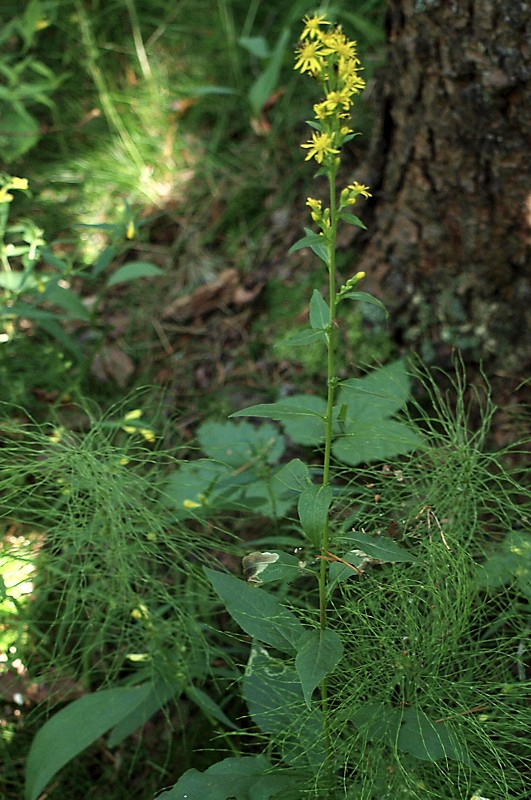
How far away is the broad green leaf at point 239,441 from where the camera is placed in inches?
82.7

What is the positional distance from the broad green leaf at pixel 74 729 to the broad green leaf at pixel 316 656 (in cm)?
51

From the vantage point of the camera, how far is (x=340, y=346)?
8.28ft

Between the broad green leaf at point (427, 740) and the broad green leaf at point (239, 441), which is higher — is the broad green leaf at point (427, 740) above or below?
above

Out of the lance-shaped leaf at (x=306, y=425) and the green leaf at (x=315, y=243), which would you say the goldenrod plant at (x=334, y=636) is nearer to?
the green leaf at (x=315, y=243)

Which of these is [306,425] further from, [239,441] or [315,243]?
[315,243]

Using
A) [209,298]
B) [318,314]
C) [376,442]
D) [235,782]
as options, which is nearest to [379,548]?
[318,314]

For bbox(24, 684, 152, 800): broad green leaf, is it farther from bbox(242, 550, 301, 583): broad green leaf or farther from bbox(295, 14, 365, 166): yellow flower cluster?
bbox(295, 14, 365, 166): yellow flower cluster

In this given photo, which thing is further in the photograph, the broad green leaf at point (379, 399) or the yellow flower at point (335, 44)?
the broad green leaf at point (379, 399)

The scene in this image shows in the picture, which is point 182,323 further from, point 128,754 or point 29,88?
point 128,754

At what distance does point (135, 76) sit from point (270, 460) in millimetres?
2039

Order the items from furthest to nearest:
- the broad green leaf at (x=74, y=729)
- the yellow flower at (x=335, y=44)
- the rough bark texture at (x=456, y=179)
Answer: the rough bark texture at (x=456, y=179), the broad green leaf at (x=74, y=729), the yellow flower at (x=335, y=44)

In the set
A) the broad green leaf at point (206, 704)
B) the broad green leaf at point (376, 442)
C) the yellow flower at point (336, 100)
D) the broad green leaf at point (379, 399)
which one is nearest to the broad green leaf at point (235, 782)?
the broad green leaf at point (206, 704)

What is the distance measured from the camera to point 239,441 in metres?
2.21

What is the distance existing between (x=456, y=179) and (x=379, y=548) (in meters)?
1.29
